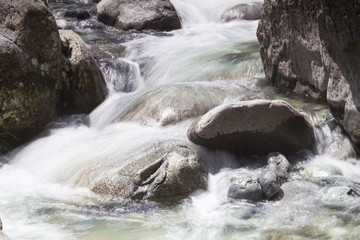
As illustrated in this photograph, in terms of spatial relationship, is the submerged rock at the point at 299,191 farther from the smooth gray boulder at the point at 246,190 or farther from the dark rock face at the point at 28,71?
the dark rock face at the point at 28,71

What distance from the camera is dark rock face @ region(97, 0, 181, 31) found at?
44.1 feet

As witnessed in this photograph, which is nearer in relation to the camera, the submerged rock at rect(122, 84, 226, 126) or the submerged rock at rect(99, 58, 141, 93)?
the submerged rock at rect(122, 84, 226, 126)

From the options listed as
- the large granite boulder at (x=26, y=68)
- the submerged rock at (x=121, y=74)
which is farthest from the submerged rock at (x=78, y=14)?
the large granite boulder at (x=26, y=68)

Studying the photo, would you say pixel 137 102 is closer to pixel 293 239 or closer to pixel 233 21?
pixel 293 239

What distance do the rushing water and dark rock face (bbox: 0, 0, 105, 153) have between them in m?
0.28

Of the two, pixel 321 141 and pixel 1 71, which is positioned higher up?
pixel 1 71

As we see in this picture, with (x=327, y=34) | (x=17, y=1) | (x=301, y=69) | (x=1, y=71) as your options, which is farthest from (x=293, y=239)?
(x=17, y=1)

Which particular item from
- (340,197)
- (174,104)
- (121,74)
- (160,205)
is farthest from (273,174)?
(121,74)

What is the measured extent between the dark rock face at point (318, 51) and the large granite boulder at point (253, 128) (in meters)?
0.62

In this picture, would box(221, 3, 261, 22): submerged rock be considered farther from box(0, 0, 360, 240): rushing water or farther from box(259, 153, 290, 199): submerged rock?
box(259, 153, 290, 199): submerged rock

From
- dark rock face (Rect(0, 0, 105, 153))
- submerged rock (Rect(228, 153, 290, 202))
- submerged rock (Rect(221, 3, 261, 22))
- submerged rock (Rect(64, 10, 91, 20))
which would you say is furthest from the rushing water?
submerged rock (Rect(221, 3, 261, 22))

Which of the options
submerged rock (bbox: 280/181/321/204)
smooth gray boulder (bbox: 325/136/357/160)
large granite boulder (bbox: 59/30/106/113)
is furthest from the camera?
→ large granite boulder (bbox: 59/30/106/113)

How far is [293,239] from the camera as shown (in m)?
4.05

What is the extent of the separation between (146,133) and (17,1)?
2705 millimetres
